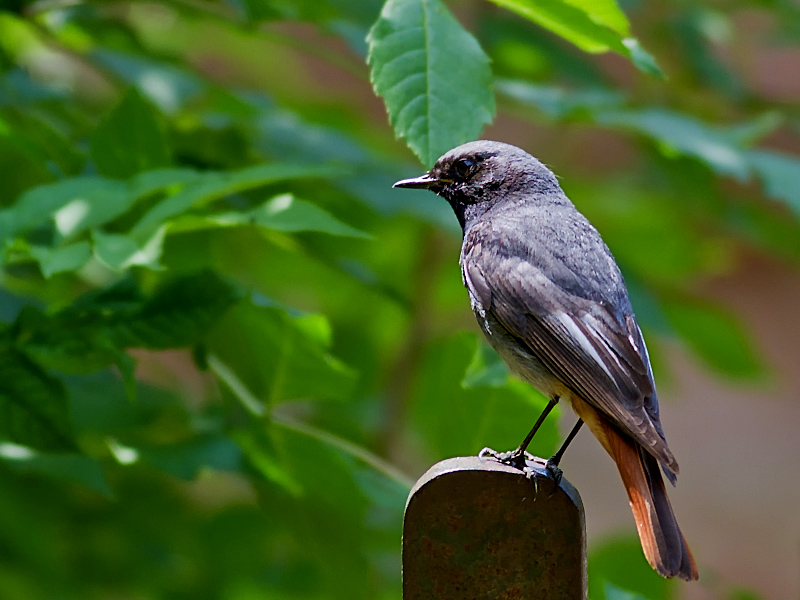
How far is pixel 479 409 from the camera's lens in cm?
212

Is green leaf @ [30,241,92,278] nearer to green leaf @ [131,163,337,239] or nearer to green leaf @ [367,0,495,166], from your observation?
green leaf @ [131,163,337,239]

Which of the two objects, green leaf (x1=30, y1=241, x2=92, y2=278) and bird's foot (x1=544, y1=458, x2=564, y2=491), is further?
green leaf (x1=30, y1=241, x2=92, y2=278)

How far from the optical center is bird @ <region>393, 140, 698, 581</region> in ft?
6.19

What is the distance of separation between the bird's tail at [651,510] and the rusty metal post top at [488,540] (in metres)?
0.16

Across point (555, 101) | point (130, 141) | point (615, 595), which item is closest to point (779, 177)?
point (555, 101)

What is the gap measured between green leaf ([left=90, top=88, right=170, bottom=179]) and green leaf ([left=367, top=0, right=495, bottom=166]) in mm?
715

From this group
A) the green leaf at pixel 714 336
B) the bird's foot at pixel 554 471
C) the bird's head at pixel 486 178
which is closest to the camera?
the bird's foot at pixel 554 471

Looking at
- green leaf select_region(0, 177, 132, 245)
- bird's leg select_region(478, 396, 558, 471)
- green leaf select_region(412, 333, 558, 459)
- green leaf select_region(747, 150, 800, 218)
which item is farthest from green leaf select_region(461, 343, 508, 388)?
green leaf select_region(747, 150, 800, 218)

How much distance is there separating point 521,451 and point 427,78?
764mm

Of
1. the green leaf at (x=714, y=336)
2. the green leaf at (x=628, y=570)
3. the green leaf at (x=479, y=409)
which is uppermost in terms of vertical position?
the green leaf at (x=479, y=409)

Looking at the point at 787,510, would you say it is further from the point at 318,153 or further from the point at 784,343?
the point at 318,153

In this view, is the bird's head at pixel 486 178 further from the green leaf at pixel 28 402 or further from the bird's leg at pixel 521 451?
the green leaf at pixel 28 402

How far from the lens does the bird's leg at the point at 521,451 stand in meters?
1.93


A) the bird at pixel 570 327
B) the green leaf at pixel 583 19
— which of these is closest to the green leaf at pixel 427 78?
the green leaf at pixel 583 19
